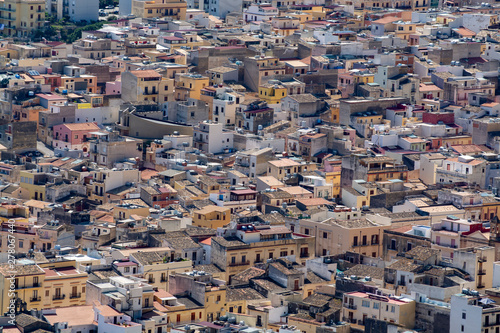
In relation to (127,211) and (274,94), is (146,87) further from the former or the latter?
(127,211)

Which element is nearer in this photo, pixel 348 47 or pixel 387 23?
pixel 348 47

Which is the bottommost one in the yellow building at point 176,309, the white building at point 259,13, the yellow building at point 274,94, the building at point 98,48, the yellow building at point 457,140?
the yellow building at point 176,309

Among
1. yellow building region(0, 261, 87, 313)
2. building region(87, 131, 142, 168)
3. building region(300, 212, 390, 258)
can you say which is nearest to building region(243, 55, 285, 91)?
building region(87, 131, 142, 168)

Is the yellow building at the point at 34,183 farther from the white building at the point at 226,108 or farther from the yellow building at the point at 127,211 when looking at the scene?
the white building at the point at 226,108

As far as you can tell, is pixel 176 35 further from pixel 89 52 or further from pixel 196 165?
pixel 196 165

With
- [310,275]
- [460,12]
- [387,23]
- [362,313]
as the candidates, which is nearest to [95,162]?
[310,275]

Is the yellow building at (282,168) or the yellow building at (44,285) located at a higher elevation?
the yellow building at (282,168)

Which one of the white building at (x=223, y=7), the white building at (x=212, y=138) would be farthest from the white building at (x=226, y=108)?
the white building at (x=223, y=7)
